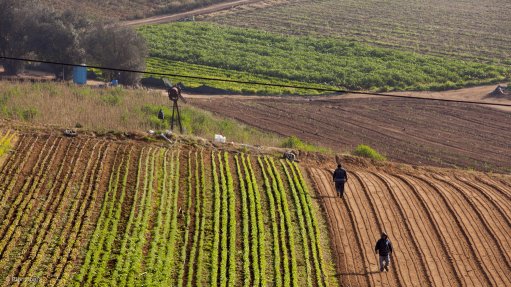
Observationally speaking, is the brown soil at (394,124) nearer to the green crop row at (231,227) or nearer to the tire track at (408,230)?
the tire track at (408,230)

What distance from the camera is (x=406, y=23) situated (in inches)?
3233

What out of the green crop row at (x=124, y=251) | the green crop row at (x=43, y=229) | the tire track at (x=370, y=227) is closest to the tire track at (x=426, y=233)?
the tire track at (x=370, y=227)

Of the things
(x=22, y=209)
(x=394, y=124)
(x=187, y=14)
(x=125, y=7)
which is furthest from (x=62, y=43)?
(x=187, y=14)

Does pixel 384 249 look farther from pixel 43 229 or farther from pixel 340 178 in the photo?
pixel 43 229

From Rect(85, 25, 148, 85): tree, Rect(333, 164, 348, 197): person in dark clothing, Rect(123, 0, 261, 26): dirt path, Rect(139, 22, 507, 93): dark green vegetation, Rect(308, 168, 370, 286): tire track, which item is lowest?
Rect(123, 0, 261, 26): dirt path

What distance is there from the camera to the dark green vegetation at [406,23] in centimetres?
7169

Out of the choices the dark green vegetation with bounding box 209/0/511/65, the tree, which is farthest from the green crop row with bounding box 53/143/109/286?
the dark green vegetation with bounding box 209/0/511/65

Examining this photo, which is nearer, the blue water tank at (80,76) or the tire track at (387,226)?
the tire track at (387,226)

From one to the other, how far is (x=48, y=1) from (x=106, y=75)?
92.0ft

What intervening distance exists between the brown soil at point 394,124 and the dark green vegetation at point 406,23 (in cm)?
1745

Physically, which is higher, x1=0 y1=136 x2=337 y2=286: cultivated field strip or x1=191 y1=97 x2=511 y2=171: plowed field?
x1=0 y1=136 x2=337 y2=286: cultivated field strip

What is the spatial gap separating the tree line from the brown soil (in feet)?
18.0

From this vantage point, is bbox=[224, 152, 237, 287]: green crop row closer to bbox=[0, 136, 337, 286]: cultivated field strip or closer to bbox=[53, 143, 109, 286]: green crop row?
bbox=[0, 136, 337, 286]: cultivated field strip

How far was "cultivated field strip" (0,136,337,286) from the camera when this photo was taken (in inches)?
836
